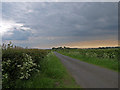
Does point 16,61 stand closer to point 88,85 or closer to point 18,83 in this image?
point 18,83

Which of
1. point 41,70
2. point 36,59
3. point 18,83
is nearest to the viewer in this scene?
point 18,83

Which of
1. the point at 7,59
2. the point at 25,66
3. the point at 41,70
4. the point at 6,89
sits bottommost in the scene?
the point at 6,89

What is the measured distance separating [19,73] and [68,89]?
3012 millimetres

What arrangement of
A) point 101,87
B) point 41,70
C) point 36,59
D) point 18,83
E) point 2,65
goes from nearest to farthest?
point 101,87 → point 2,65 → point 18,83 → point 36,59 → point 41,70

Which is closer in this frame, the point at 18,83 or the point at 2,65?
the point at 2,65

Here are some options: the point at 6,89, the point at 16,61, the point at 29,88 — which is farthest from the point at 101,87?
the point at 6,89

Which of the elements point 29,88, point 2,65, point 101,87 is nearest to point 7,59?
point 2,65

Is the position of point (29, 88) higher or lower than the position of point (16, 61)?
lower

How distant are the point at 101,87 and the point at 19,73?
4.70m

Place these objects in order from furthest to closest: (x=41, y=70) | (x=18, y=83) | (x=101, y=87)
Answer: (x=41, y=70) → (x=18, y=83) → (x=101, y=87)

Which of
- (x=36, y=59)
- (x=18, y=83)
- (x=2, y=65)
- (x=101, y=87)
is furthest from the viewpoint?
(x=36, y=59)

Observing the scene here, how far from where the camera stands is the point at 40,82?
6.46 m

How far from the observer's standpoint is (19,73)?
6.21m

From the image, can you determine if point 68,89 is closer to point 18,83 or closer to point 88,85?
point 88,85
